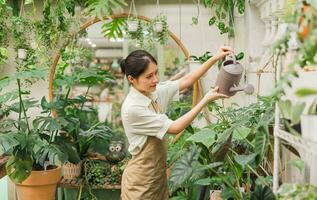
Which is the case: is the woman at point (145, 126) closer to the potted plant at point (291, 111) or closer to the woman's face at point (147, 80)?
the woman's face at point (147, 80)

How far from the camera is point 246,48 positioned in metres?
3.72

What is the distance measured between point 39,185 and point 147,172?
4.45ft

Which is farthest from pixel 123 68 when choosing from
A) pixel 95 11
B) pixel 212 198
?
pixel 212 198

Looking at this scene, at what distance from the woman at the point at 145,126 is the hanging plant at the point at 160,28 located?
3.57 ft

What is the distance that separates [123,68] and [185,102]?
1.46 m

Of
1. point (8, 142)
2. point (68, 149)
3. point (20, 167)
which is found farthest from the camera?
point (68, 149)

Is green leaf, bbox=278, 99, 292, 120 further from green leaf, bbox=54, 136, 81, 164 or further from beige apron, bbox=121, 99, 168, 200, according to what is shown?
green leaf, bbox=54, 136, 81, 164

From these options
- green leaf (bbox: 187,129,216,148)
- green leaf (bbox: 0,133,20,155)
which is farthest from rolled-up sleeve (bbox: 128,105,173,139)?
green leaf (bbox: 0,133,20,155)

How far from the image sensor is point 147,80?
2.32 m

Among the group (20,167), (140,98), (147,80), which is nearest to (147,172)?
(140,98)

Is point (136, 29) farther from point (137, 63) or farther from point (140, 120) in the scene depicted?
point (140, 120)

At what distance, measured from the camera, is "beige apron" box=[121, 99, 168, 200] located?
2391 millimetres

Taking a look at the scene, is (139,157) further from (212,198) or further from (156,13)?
(156,13)

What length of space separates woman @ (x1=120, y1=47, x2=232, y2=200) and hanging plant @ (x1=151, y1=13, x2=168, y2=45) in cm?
109
